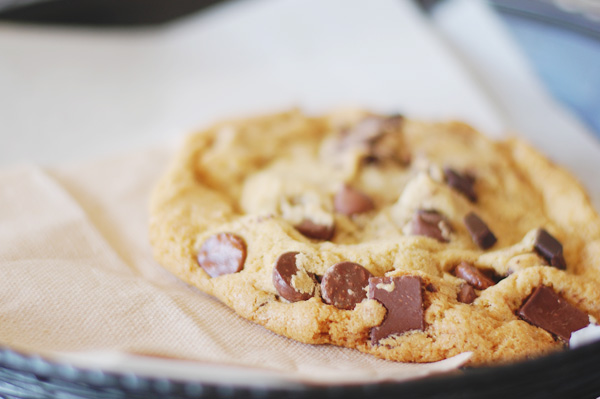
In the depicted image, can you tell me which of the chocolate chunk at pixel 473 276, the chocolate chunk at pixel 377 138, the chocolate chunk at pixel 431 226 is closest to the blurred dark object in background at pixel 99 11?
the chocolate chunk at pixel 377 138

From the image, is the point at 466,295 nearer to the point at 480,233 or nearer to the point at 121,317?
the point at 480,233

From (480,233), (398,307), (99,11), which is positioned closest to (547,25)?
(480,233)

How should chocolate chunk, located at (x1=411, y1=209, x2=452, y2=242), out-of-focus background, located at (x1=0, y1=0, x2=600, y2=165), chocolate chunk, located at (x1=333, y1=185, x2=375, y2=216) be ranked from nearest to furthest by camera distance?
chocolate chunk, located at (x1=411, y1=209, x2=452, y2=242) → chocolate chunk, located at (x1=333, y1=185, x2=375, y2=216) → out-of-focus background, located at (x1=0, y1=0, x2=600, y2=165)

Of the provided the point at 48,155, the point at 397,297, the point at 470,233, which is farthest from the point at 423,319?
the point at 48,155

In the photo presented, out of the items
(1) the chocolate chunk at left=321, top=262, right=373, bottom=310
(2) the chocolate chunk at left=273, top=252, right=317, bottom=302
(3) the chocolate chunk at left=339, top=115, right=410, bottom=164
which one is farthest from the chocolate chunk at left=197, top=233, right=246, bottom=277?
(3) the chocolate chunk at left=339, top=115, right=410, bottom=164

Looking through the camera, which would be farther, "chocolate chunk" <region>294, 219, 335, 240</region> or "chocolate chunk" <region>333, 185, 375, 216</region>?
"chocolate chunk" <region>333, 185, 375, 216</region>

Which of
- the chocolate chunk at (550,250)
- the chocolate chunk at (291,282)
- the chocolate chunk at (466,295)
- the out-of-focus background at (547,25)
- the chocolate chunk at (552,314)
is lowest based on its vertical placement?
the chocolate chunk at (552,314)

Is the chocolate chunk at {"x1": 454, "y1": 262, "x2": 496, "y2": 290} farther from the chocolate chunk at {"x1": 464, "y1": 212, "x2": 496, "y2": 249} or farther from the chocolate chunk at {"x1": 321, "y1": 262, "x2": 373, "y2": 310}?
the chocolate chunk at {"x1": 321, "y1": 262, "x2": 373, "y2": 310}

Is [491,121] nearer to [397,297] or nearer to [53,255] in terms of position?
[397,297]

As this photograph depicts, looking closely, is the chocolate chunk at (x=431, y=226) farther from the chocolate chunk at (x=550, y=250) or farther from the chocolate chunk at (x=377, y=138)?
the chocolate chunk at (x=377, y=138)
